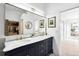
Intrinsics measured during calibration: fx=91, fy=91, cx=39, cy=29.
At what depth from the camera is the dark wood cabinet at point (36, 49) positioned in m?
1.37

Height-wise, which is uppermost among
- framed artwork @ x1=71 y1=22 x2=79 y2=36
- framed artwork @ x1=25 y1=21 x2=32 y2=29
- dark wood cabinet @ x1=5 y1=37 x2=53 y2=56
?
framed artwork @ x1=25 y1=21 x2=32 y2=29

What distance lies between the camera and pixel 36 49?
1.63 m

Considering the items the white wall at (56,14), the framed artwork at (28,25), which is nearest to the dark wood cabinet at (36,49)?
the white wall at (56,14)

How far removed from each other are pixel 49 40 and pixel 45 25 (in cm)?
31

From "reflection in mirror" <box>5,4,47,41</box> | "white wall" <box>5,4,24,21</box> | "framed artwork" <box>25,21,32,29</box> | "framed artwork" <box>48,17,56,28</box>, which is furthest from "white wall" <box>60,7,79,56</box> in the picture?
"white wall" <box>5,4,24,21</box>

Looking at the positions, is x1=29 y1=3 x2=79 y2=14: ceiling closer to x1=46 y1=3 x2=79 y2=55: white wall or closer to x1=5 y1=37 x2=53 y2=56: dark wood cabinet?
x1=46 y1=3 x2=79 y2=55: white wall

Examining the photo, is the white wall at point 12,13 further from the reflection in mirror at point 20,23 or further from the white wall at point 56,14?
the white wall at point 56,14

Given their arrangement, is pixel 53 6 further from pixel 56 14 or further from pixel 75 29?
pixel 75 29

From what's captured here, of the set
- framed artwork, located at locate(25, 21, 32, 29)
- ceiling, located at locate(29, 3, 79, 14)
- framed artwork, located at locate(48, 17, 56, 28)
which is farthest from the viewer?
framed artwork, located at locate(25, 21, 32, 29)

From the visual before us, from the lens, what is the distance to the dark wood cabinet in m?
1.37

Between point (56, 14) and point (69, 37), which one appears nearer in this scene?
point (69, 37)

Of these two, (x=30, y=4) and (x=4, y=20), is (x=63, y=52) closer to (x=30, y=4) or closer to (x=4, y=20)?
(x=30, y=4)

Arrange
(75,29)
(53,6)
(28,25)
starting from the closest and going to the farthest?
(75,29) < (53,6) < (28,25)

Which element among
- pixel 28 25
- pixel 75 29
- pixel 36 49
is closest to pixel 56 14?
pixel 75 29
